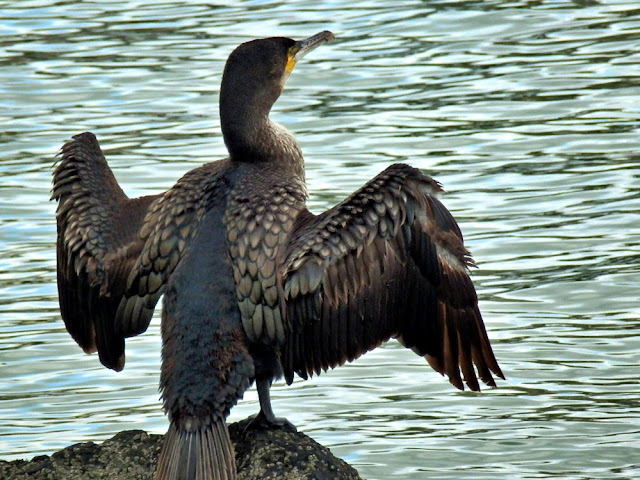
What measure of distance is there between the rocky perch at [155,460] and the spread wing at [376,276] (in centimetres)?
32

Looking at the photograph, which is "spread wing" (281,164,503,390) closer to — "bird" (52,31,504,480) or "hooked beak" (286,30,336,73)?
"bird" (52,31,504,480)

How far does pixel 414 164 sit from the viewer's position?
38.2ft

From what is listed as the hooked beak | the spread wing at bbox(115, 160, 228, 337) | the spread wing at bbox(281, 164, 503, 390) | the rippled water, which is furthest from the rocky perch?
the hooked beak

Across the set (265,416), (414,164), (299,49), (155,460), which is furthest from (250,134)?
(414,164)

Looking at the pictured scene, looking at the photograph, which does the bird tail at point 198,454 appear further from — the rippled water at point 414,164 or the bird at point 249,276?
the rippled water at point 414,164

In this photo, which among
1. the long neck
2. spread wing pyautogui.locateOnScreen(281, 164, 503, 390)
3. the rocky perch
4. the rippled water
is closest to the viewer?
the rocky perch

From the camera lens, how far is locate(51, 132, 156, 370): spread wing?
659 centimetres

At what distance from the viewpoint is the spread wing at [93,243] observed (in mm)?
6594

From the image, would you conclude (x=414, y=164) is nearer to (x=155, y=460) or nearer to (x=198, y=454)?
(x=155, y=460)

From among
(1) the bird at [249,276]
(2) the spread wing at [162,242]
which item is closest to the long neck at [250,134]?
(1) the bird at [249,276]

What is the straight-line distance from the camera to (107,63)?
48.5 feet

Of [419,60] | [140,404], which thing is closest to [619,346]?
[140,404]

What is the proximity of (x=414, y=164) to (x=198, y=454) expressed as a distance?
20.0ft

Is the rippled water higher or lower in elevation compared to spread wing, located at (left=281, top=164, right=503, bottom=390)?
lower
